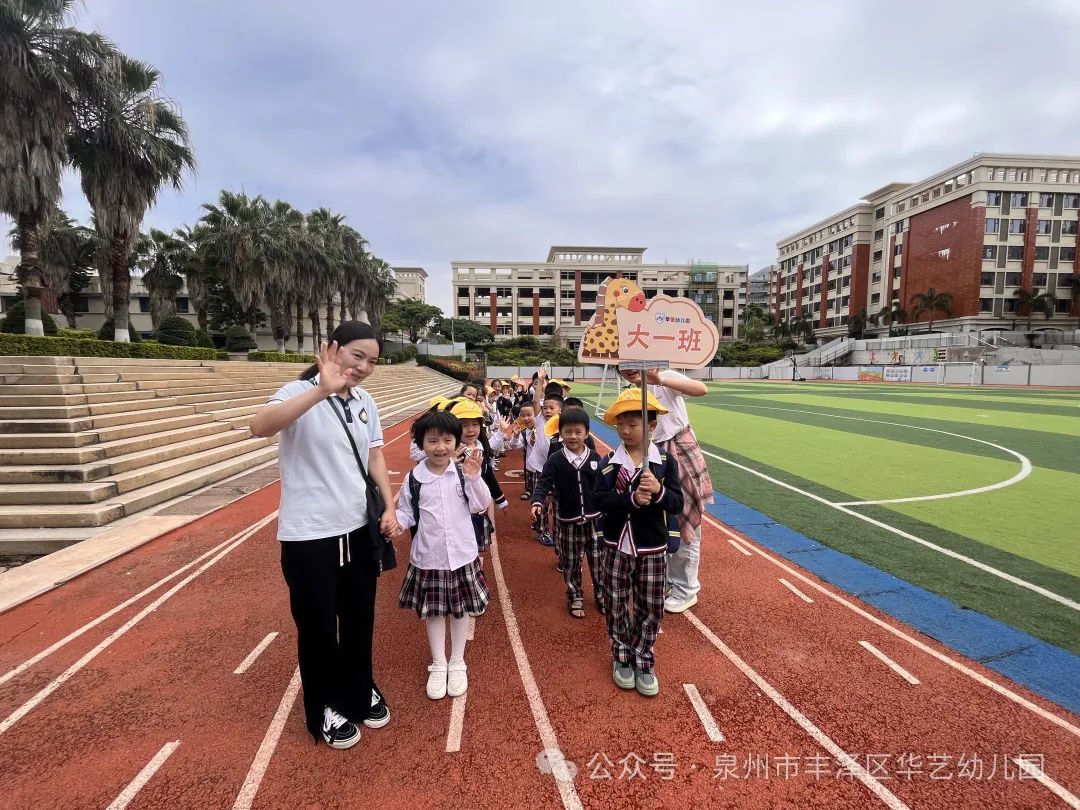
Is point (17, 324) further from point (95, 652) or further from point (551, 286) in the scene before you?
point (551, 286)

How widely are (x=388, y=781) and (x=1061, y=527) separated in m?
8.18

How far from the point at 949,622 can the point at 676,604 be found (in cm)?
217

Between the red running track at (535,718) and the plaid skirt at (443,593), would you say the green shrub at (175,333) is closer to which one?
the red running track at (535,718)

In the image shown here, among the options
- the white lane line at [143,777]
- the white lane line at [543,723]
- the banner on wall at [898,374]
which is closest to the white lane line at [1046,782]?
the white lane line at [543,723]

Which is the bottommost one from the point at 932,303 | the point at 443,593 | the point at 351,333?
the point at 443,593

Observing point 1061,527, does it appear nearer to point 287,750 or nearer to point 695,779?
point 695,779

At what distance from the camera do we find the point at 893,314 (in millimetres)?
58500

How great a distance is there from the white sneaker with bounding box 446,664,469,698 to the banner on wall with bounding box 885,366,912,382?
49606 mm

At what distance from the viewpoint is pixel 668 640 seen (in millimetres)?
3635

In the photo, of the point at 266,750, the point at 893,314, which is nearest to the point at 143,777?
the point at 266,750

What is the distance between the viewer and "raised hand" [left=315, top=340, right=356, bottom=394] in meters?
2.08

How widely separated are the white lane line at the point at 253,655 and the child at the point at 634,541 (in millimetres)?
2586

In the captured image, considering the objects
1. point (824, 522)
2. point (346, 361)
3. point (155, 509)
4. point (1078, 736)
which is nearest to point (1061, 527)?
point (824, 522)

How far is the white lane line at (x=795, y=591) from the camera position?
4235 mm
